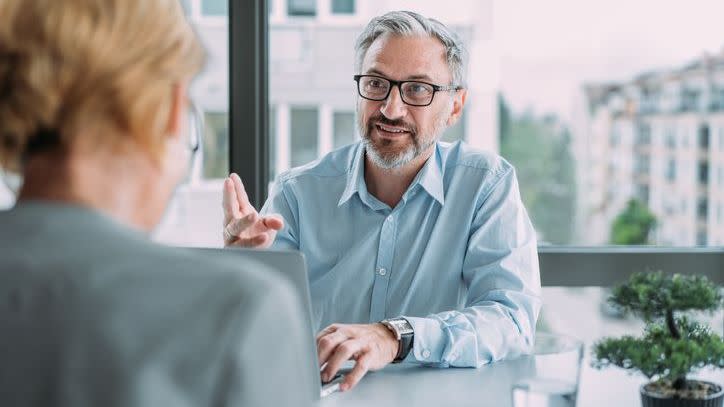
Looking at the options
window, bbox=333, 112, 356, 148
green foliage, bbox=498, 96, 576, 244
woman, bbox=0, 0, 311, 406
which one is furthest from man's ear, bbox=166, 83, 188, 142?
green foliage, bbox=498, 96, 576, 244

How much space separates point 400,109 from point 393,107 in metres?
0.02

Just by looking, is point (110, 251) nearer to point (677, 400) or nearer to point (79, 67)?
point (79, 67)

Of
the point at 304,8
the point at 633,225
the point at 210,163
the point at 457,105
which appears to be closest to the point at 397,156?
the point at 457,105

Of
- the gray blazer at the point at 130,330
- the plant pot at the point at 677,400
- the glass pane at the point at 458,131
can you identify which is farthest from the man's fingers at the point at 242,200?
the glass pane at the point at 458,131

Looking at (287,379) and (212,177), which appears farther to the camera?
(212,177)

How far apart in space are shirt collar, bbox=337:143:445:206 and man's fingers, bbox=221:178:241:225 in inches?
14.3

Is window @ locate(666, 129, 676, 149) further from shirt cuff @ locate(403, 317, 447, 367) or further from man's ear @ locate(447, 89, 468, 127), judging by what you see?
shirt cuff @ locate(403, 317, 447, 367)

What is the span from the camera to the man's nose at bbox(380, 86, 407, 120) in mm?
2189

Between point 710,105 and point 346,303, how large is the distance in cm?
197

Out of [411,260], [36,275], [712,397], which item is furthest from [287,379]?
[411,260]

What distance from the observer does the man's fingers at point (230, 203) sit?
1911 millimetres

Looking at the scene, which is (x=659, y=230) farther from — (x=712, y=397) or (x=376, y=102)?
(x=712, y=397)

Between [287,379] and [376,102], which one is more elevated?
[376,102]

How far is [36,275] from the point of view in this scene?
0.65m
